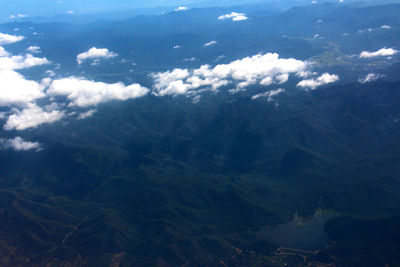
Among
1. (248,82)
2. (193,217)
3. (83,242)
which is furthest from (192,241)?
(248,82)

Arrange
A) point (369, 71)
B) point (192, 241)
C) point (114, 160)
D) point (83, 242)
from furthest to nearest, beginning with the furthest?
point (369, 71) < point (114, 160) < point (83, 242) < point (192, 241)

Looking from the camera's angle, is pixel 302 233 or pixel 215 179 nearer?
pixel 302 233

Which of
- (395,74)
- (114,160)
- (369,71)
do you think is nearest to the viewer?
(114,160)

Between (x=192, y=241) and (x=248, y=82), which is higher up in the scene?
(x=248, y=82)

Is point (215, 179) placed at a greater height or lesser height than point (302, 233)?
greater

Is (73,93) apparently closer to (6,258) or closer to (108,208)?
(108,208)

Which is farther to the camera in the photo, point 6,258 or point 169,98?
point 169,98
